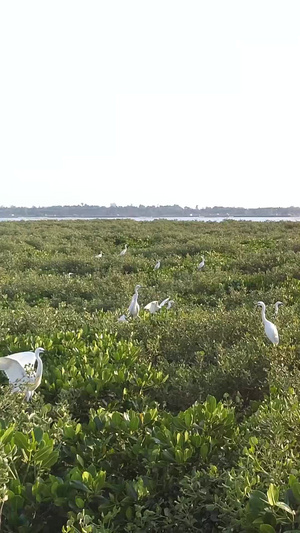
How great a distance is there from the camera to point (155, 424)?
10.3 feet

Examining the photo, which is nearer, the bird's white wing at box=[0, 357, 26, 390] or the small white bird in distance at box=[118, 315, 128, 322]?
the bird's white wing at box=[0, 357, 26, 390]

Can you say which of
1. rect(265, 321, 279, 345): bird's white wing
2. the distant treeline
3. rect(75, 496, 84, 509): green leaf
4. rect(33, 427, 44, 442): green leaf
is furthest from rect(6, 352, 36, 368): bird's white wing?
the distant treeline

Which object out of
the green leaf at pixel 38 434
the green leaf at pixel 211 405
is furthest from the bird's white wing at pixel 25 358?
the green leaf at pixel 211 405

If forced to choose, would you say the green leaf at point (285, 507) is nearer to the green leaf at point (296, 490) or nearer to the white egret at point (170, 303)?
the green leaf at point (296, 490)

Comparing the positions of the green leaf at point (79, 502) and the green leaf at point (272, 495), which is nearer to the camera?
the green leaf at point (272, 495)

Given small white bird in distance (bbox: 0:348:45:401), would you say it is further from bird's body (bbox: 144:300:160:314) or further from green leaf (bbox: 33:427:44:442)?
bird's body (bbox: 144:300:160:314)

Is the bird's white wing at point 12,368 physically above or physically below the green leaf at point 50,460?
above

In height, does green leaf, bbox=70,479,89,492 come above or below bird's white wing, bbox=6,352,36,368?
below

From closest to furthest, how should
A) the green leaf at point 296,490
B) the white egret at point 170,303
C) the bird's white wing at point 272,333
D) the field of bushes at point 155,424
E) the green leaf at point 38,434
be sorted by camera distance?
the green leaf at point 296,490, the field of bushes at point 155,424, the green leaf at point 38,434, the bird's white wing at point 272,333, the white egret at point 170,303

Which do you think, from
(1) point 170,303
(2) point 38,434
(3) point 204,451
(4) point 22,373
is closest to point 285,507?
(3) point 204,451

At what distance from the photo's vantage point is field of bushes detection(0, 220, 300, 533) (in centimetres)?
235

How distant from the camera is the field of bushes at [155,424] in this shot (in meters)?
2.35

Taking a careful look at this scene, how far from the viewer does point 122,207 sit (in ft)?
287

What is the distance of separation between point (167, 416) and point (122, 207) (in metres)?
85.4
